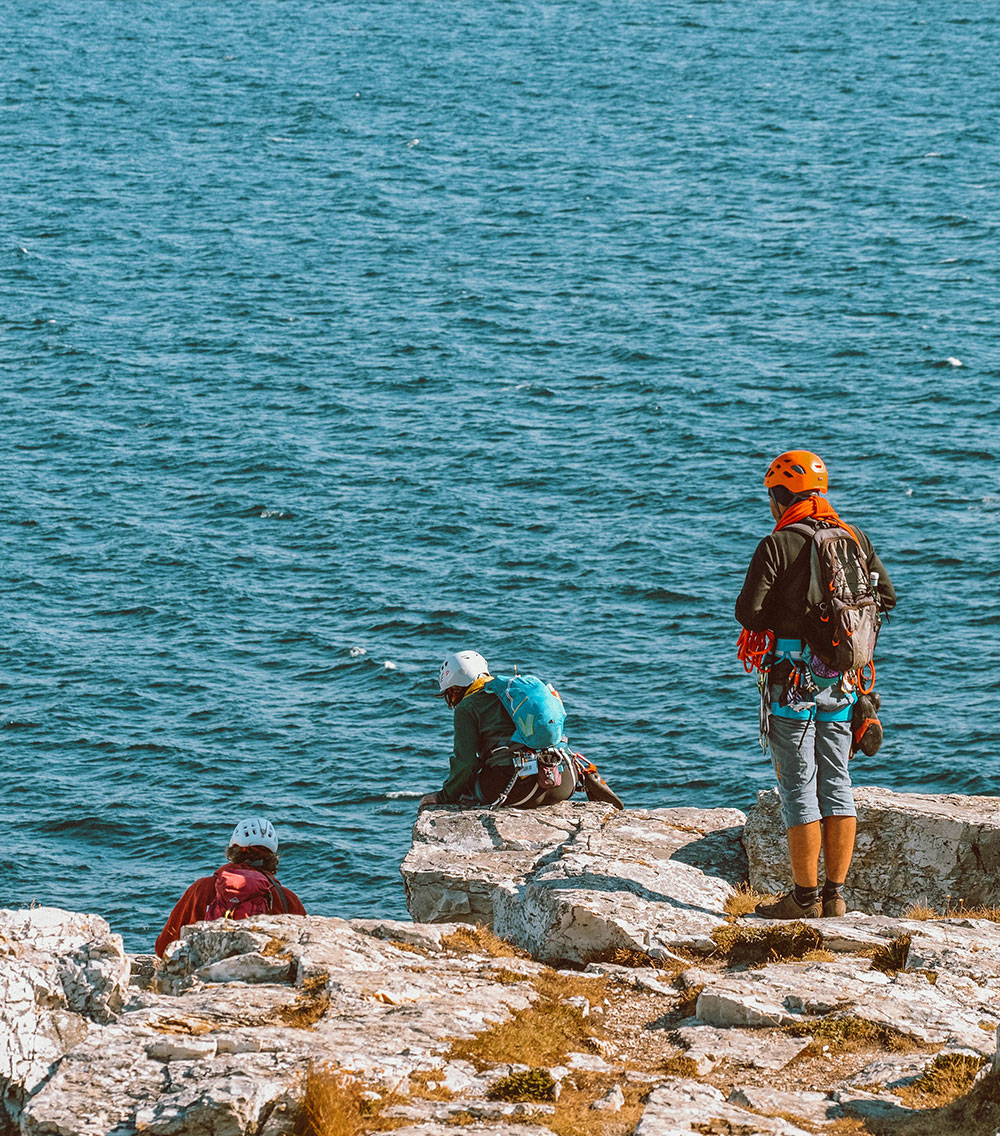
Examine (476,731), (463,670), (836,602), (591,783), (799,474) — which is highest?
(799,474)

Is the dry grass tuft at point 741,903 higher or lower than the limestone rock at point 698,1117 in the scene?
lower

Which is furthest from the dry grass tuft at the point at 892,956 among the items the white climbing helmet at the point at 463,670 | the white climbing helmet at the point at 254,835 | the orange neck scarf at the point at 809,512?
the white climbing helmet at the point at 463,670

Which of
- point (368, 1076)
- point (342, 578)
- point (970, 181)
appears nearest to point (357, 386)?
point (342, 578)

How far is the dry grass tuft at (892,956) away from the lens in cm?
952

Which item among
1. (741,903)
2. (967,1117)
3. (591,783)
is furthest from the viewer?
(591,783)

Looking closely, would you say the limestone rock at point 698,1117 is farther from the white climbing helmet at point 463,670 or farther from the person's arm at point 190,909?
the white climbing helmet at point 463,670

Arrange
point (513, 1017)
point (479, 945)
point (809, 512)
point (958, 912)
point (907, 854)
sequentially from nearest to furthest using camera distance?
point (513, 1017), point (809, 512), point (479, 945), point (958, 912), point (907, 854)

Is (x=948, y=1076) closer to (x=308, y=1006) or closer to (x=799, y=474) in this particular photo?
(x=308, y=1006)

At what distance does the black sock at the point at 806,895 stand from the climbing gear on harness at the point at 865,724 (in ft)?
3.37

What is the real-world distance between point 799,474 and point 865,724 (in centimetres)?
191

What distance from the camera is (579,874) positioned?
11453 mm

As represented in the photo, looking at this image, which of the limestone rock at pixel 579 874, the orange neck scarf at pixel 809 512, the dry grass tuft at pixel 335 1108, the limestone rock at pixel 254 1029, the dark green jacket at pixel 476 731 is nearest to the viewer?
the dry grass tuft at pixel 335 1108

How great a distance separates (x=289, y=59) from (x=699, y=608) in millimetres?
70275

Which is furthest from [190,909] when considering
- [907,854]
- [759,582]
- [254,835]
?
[907,854]
